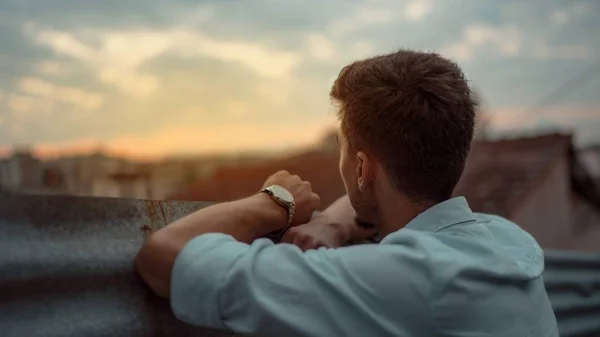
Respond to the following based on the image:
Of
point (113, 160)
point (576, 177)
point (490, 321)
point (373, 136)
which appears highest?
point (373, 136)

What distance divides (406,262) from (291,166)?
8.42 m

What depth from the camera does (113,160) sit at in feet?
32.0

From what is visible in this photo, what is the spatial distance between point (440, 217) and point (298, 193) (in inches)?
14.6

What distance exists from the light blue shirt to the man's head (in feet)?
0.60

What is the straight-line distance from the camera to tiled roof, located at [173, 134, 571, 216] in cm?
805

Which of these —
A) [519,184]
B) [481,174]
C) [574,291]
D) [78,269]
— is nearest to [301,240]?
[78,269]

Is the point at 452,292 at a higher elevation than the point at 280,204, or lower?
lower

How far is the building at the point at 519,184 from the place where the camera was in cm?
812

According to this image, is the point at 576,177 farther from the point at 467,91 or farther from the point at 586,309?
the point at 467,91

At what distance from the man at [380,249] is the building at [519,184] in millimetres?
6297

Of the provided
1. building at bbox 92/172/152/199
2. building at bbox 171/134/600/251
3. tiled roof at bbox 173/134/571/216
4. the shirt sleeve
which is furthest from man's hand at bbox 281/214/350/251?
building at bbox 92/172/152/199

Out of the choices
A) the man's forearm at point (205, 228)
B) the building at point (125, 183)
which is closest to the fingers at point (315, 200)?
the man's forearm at point (205, 228)

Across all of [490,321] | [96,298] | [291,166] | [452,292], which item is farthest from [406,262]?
[291,166]

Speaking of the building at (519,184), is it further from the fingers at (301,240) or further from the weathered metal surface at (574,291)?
the fingers at (301,240)
